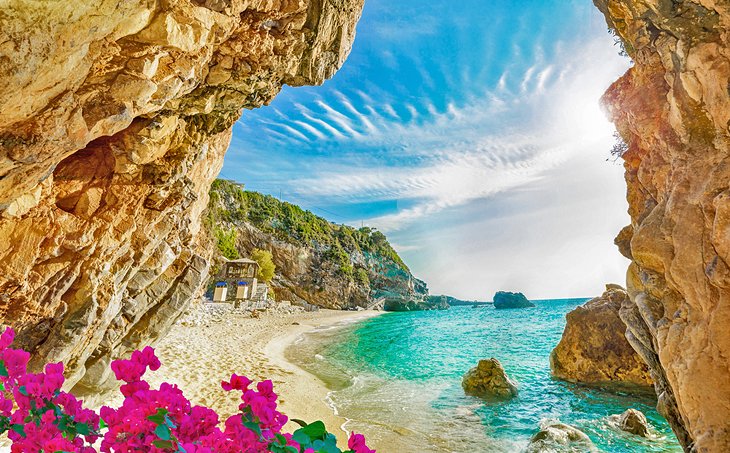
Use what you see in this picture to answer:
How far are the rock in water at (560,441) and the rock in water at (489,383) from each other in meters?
3.80

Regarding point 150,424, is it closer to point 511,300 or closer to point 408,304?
point 408,304

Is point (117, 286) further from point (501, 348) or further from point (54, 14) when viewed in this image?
point (501, 348)

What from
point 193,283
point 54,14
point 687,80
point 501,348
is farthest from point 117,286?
point 501,348

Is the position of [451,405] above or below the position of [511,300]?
above

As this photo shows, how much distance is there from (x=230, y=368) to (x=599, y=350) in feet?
53.6

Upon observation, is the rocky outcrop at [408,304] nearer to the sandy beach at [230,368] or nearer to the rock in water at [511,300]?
the rock in water at [511,300]

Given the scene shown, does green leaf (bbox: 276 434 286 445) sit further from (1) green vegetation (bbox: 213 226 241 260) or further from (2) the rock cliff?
(2) the rock cliff

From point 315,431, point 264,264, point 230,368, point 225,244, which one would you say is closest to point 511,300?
point 264,264

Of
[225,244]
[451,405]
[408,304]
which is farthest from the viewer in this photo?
[408,304]

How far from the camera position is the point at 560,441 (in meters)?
8.88

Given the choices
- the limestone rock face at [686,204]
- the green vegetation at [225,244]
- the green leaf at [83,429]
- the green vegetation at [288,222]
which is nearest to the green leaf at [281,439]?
the green leaf at [83,429]

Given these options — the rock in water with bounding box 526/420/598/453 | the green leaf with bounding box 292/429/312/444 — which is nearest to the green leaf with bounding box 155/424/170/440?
the green leaf with bounding box 292/429/312/444

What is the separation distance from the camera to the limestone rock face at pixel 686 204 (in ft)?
14.0

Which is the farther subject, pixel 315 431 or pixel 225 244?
pixel 225 244
